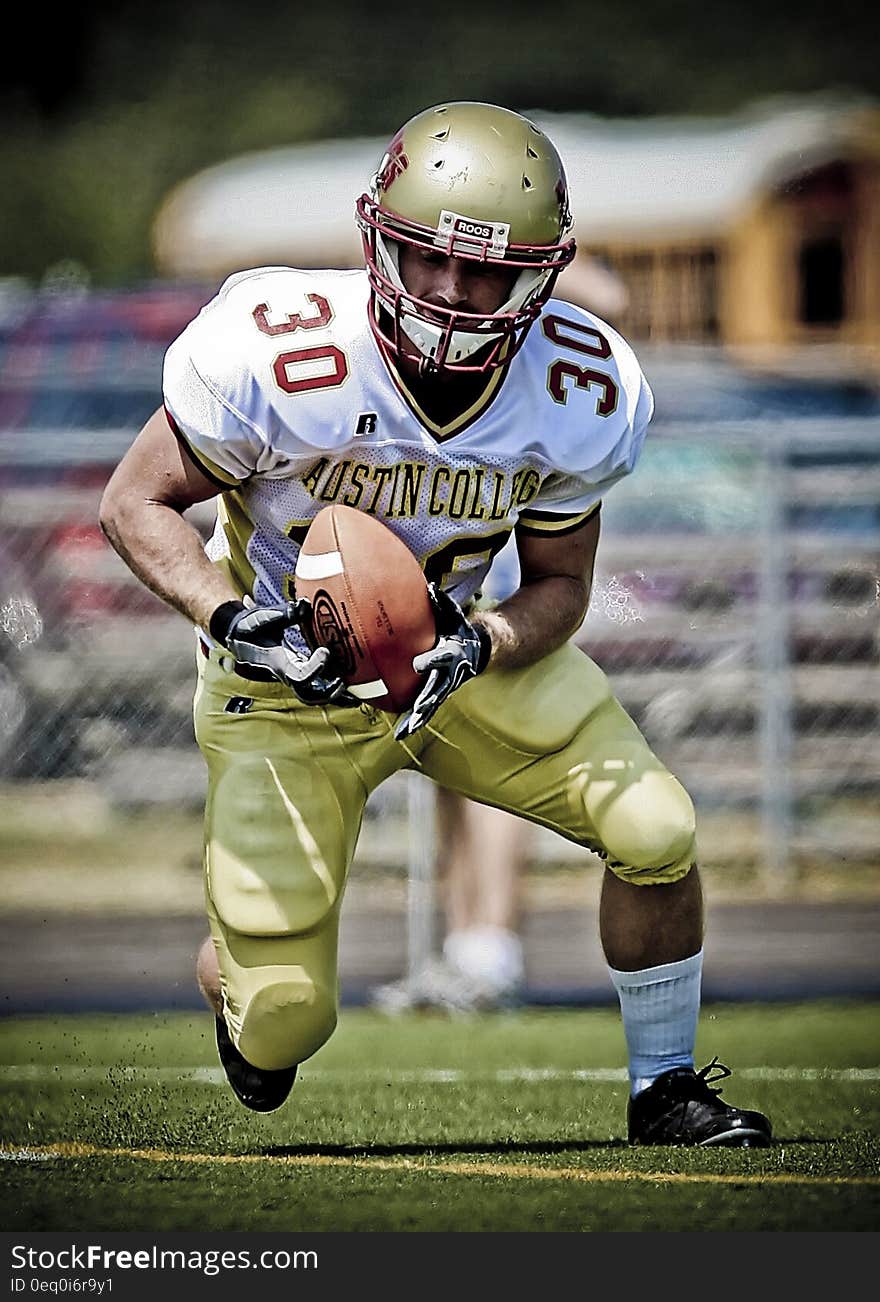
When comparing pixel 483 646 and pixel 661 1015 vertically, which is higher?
pixel 483 646

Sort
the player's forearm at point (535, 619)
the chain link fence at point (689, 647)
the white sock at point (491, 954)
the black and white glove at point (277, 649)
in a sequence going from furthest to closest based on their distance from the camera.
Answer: the chain link fence at point (689, 647), the white sock at point (491, 954), the player's forearm at point (535, 619), the black and white glove at point (277, 649)

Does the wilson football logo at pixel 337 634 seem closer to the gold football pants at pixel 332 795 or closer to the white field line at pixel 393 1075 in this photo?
the gold football pants at pixel 332 795

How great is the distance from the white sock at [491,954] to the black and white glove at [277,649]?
1.72 metres

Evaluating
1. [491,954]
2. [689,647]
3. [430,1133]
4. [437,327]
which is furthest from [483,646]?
[689,647]

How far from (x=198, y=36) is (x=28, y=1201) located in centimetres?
589

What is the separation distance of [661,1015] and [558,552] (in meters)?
0.62

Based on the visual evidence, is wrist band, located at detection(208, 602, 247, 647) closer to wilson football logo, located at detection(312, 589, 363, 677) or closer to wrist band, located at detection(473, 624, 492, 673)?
wilson football logo, located at detection(312, 589, 363, 677)

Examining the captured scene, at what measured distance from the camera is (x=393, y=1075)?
3314 millimetres

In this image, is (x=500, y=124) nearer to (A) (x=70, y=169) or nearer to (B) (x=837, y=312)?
(B) (x=837, y=312)

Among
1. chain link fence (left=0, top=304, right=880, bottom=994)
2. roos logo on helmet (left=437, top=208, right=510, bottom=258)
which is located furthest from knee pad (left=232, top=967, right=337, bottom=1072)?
chain link fence (left=0, top=304, right=880, bottom=994)

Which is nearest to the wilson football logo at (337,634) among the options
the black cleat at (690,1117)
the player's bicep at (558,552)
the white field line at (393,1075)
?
the player's bicep at (558,552)

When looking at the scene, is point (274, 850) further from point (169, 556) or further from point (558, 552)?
point (558, 552)

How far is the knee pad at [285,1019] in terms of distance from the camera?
2.46 metres

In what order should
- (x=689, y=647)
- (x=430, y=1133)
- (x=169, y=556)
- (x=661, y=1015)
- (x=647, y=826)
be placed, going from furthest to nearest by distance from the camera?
1. (x=689, y=647)
2. (x=430, y=1133)
3. (x=661, y=1015)
4. (x=647, y=826)
5. (x=169, y=556)
